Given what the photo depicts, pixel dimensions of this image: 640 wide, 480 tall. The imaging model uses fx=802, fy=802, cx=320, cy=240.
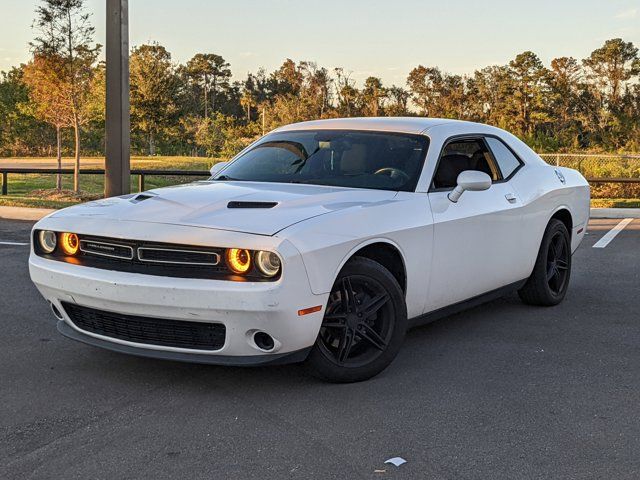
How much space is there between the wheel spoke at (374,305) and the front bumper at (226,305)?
0.37m

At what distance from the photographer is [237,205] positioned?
4.38m

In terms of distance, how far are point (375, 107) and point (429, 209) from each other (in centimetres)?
4340

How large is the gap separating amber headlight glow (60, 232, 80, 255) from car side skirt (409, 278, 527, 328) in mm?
1986

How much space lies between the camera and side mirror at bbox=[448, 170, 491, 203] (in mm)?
5062

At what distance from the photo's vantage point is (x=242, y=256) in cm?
393

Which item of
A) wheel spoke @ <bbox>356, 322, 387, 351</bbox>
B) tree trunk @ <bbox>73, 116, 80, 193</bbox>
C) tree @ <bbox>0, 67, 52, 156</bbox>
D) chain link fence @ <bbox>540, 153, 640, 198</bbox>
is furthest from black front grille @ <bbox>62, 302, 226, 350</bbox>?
tree @ <bbox>0, 67, 52, 156</bbox>

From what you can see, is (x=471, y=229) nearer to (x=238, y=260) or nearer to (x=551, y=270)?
(x=551, y=270)

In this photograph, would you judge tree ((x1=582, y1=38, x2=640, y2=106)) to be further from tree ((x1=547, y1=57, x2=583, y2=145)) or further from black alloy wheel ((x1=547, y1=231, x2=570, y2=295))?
black alloy wheel ((x1=547, y1=231, x2=570, y2=295))

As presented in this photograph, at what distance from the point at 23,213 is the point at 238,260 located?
37.8 ft

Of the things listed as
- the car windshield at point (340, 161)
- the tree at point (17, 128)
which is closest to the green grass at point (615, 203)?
the car windshield at point (340, 161)

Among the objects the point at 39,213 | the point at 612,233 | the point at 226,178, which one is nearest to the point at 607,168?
the point at 612,233

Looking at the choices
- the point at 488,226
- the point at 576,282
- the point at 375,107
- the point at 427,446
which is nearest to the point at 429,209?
the point at 488,226

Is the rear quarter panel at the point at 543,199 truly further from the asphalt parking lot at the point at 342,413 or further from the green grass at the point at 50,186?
the green grass at the point at 50,186

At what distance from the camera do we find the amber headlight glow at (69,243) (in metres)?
4.44
